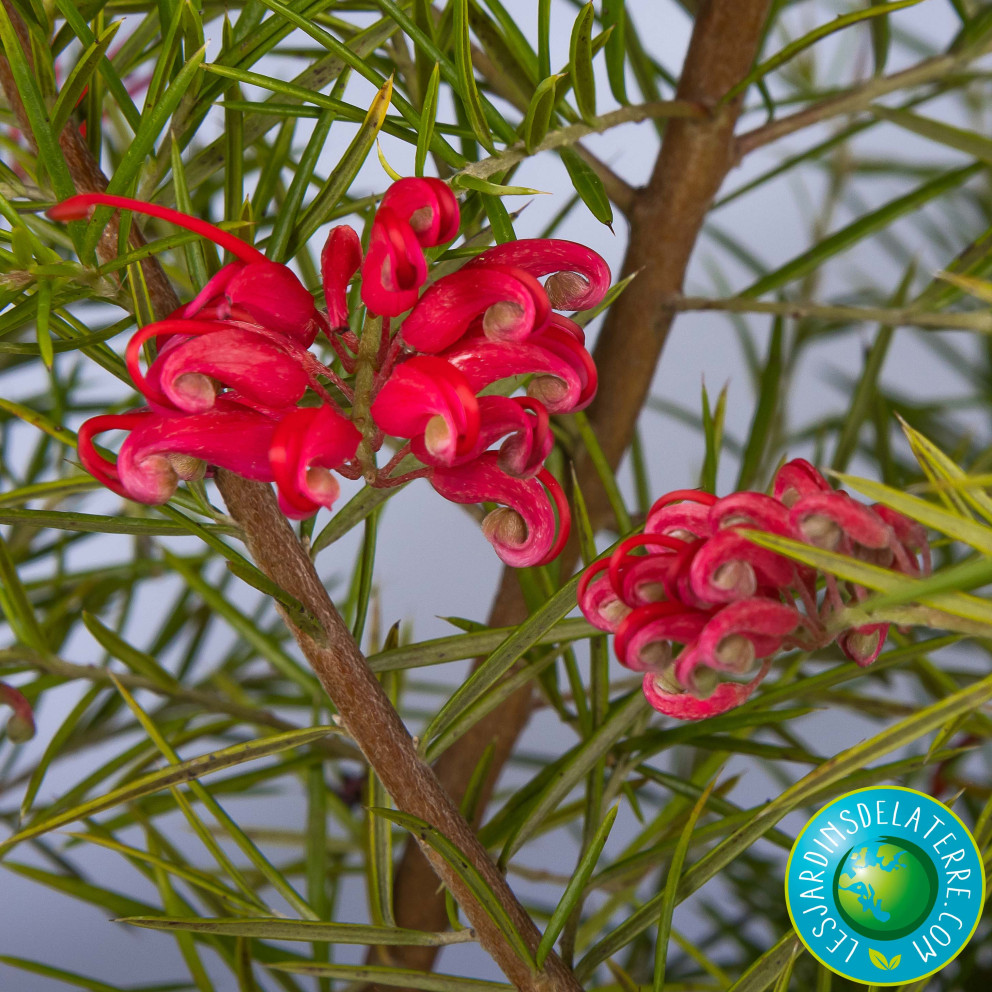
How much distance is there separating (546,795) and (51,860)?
0.95 ft

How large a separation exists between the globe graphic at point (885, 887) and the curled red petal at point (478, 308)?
5.0 inches

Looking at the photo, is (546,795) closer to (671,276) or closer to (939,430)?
(671,276)

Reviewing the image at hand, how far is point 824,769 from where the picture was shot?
0.20 m

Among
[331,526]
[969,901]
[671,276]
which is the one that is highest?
[671,276]

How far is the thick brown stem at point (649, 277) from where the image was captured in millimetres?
376

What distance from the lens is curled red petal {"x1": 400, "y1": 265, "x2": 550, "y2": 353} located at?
202mm

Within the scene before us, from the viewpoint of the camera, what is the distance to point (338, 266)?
22 cm

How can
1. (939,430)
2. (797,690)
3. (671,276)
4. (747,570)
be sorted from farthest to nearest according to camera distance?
(939,430) < (671,276) < (797,690) < (747,570)

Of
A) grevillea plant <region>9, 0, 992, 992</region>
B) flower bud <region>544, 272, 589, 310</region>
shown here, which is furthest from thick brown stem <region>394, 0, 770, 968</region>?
flower bud <region>544, 272, 589, 310</region>

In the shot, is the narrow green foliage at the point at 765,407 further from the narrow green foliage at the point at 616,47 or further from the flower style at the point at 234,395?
the flower style at the point at 234,395

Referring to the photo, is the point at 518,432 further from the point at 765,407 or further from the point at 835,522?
the point at 765,407

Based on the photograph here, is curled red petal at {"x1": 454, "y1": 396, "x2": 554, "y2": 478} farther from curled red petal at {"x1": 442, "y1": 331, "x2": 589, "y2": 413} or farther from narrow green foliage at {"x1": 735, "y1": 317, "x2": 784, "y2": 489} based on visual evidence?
narrow green foliage at {"x1": 735, "y1": 317, "x2": 784, "y2": 489}

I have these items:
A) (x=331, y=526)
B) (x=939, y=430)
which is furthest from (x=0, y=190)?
(x=939, y=430)

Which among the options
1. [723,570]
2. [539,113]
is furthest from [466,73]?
[723,570]
